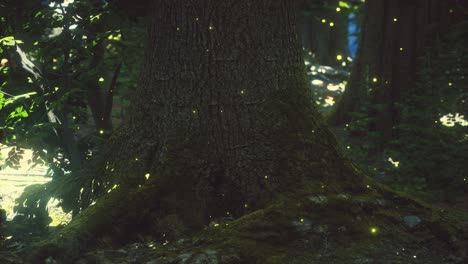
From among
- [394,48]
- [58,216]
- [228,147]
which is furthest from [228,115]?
[394,48]

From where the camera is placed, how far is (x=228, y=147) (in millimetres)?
4664

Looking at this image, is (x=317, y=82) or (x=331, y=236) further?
(x=317, y=82)

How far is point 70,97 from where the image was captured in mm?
6355

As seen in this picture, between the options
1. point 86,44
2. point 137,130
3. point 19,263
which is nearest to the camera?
point 19,263

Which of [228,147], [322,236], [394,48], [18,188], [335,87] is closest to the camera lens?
[322,236]

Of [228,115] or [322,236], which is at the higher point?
[228,115]

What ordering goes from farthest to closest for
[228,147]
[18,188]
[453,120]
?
[18,188], [453,120], [228,147]

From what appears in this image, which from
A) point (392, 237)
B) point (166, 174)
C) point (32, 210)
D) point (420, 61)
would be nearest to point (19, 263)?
point (166, 174)

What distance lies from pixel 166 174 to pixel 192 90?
0.72 meters

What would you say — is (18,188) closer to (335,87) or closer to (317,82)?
(317,82)

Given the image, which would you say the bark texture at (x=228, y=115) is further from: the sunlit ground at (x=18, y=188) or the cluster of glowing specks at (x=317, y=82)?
the cluster of glowing specks at (x=317, y=82)

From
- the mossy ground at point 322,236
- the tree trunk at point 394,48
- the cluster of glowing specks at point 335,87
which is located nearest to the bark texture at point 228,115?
the mossy ground at point 322,236

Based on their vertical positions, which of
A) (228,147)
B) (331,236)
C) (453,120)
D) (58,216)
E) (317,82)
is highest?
(317,82)

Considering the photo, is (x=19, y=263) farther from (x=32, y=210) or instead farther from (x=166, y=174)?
(x=32, y=210)
